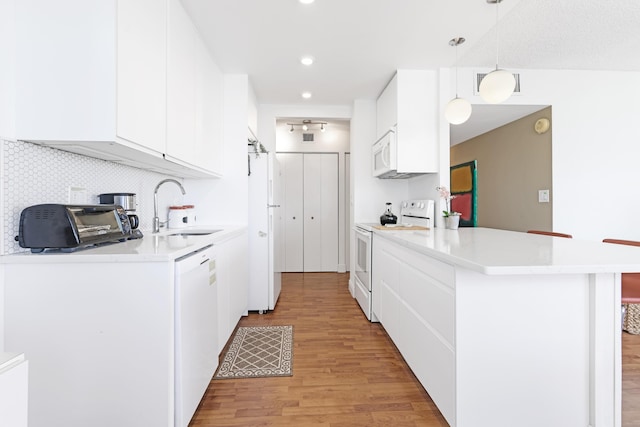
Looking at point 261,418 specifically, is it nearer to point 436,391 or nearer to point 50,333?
point 436,391

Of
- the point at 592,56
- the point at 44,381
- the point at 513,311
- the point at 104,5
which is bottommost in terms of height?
the point at 44,381

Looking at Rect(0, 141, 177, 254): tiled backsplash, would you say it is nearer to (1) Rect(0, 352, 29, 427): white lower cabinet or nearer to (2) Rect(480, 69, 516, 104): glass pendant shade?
(1) Rect(0, 352, 29, 427): white lower cabinet

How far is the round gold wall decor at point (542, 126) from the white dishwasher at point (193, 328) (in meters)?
3.49

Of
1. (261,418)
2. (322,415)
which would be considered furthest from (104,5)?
(322,415)

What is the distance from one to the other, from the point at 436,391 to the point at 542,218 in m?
2.69

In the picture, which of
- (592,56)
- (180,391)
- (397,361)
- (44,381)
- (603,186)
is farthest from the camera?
(603,186)

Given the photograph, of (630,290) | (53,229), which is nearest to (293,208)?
(53,229)

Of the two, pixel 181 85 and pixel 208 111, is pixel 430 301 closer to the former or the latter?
pixel 181 85

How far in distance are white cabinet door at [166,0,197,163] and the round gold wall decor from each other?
3.43m

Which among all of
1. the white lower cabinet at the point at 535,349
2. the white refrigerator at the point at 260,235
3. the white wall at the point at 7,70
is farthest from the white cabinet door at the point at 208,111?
the white lower cabinet at the point at 535,349

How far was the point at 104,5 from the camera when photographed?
4.20 feet

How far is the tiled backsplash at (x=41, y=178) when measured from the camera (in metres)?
1.27

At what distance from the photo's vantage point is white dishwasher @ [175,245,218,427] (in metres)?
1.33

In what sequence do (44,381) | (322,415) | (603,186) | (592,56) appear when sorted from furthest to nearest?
(603,186) < (592,56) < (322,415) < (44,381)
